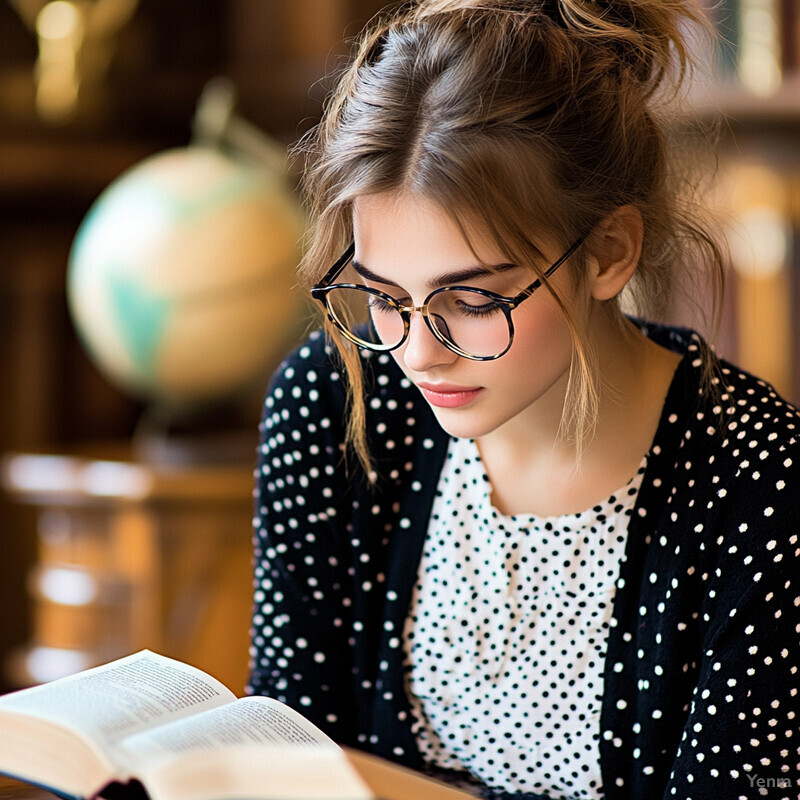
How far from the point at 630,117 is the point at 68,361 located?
162 cm

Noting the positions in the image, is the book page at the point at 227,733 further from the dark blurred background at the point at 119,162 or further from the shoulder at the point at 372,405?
the dark blurred background at the point at 119,162

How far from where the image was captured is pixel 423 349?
75 centimetres

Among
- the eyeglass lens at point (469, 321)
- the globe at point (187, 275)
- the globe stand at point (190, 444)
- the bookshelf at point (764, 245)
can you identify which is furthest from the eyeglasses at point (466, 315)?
the bookshelf at point (764, 245)

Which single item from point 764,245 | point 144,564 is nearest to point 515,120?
point 144,564

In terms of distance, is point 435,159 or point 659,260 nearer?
point 435,159

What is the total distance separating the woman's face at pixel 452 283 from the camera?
2.36 feet

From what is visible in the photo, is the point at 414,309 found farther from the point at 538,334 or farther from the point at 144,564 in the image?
the point at 144,564

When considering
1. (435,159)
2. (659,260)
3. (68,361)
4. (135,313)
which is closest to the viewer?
(435,159)

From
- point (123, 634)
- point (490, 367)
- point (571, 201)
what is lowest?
point (123, 634)

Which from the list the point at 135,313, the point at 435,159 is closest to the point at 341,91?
the point at 435,159

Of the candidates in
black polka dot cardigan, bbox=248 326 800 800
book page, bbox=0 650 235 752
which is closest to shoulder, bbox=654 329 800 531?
black polka dot cardigan, bbox=248 326 800 800

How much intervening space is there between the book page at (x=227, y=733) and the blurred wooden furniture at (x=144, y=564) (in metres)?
0.84

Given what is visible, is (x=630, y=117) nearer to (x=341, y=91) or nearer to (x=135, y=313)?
(x=341, y=91)

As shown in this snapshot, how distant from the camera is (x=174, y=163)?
1562mm
